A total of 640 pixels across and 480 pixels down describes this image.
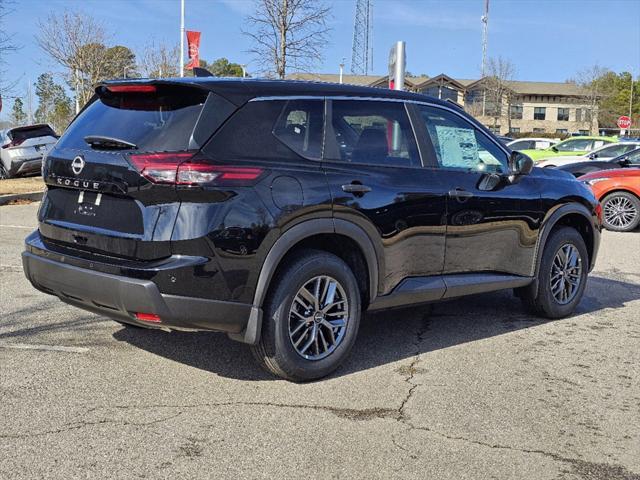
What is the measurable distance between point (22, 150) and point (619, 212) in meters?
16.1

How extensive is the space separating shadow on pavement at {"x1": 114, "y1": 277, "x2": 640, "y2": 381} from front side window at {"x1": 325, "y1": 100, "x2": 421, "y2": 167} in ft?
4.46

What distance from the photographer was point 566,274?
635cm

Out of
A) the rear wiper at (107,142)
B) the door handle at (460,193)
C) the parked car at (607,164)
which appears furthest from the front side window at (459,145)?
the parked car at (607,164)

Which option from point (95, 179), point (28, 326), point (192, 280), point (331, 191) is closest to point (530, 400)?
point (331, 191)

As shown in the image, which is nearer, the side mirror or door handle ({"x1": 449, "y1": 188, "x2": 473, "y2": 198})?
door handle ({"x1": 449, "y1": 188, "x2": 473, "y2": 198})

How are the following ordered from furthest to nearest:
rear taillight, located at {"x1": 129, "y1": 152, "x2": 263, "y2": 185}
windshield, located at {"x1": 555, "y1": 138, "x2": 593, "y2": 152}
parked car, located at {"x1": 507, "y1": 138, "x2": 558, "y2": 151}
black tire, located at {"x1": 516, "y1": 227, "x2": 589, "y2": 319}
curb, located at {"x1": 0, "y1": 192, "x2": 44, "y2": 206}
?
parked car, located at {"x1": 507, "y1": 138, "x2": 558, "y2": 151}
windshield, located at {"x1": 555, "y1": 138, "x2": 593, "y2": 152}
curb, located at {"x1": 0, "y1": 192, "x2": 44, "y2": 206}
black tire, located at {"x1": 516, "y1": 227, "x2": 589, "y2": 319}
rear taillight, located at {"x1": 129, "y1": 152, "x2": 263, "y2": 185}

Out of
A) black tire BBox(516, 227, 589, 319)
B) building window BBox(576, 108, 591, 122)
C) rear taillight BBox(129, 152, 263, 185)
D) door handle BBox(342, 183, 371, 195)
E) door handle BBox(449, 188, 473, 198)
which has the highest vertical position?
building window BBox(576, 108, 591, 122)

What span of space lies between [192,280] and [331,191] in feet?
3.43

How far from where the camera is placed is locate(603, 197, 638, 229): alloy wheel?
43.3ft

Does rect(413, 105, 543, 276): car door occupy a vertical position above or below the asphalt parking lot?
above

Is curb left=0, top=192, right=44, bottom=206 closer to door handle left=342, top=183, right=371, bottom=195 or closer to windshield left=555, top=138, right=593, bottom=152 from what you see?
door handle left=342, top=183, right=371, bottom=195

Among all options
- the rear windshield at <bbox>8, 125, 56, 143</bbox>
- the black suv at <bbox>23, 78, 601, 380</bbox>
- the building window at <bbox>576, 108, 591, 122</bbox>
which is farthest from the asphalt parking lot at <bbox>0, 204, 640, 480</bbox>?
the building window at <bbox>576, 108, 591, 122</bbox>

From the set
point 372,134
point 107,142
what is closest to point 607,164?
point 372,134

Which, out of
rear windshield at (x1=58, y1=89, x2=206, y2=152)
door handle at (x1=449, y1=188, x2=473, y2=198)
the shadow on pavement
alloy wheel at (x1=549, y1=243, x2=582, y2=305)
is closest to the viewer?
rear windshield at (x1=58, y1=89, x2=206, y2=152)
